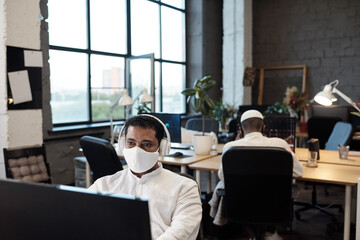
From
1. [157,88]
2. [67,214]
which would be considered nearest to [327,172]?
[67,214]

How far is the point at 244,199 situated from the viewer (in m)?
2.41

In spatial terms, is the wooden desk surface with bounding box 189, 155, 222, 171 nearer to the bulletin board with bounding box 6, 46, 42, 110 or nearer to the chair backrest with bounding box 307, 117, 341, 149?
the bulletin board with bounding box 6, 46, 42, 110

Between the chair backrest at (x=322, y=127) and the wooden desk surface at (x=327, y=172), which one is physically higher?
the chair backrest at (x=322, y=127)

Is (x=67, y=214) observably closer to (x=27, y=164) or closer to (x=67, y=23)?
(x=27, y=164)

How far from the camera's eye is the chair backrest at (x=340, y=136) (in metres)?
3.70

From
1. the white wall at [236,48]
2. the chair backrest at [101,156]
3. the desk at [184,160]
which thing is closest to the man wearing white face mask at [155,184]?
the chair backrest at [101,156]

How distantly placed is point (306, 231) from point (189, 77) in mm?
4684

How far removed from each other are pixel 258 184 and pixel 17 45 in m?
2.34

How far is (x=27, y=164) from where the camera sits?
313cm

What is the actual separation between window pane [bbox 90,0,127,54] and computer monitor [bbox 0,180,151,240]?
4.88 metres

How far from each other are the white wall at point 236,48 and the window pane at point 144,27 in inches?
58.5

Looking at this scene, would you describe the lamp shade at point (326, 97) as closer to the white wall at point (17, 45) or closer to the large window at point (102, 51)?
the white wall at point (17, 45)

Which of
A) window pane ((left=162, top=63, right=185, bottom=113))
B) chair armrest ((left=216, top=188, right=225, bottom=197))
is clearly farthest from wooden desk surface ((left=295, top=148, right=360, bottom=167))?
window pane ((left=162, top=63, right=185, bottom=113))

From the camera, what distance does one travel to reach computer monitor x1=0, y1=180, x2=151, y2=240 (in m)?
0.62
